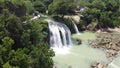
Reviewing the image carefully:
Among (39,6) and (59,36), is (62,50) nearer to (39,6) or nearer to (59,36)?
(59,36)

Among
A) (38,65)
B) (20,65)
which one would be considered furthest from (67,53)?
(20,65)

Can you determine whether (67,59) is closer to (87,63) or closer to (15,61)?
(87,63)

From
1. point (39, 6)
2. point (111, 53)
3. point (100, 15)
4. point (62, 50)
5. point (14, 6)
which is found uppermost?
point (14, 6)

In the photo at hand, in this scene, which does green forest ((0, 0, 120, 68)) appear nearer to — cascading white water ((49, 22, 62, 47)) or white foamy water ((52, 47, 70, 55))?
cascading white water ((49, 22, 62, 47))

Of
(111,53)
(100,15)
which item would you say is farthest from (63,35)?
(100,15)

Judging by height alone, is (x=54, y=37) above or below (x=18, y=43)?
below

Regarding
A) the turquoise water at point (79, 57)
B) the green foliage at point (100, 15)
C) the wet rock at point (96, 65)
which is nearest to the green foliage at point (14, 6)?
the turquoise water at point (79, 57)

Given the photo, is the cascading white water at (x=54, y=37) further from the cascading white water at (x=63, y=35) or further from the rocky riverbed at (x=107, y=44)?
the rocky riverbed at (x=107, y=44)
